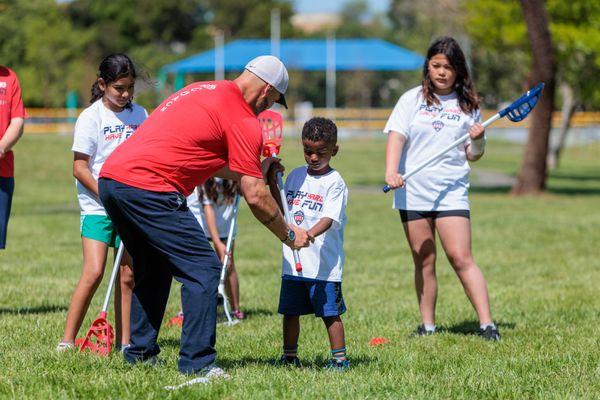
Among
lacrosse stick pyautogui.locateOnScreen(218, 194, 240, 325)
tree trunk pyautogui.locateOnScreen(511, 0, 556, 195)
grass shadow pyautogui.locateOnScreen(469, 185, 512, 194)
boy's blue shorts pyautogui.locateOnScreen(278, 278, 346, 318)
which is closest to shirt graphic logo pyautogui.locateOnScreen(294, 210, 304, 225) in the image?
boy's blue shorts pyautogui.locateOnScreen(278, 278, 346, 318)

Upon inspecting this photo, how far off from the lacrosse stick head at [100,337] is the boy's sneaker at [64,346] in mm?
51

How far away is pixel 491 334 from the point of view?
7906mm

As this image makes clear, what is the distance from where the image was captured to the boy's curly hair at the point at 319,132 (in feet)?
20.8

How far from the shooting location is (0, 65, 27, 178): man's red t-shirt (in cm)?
812

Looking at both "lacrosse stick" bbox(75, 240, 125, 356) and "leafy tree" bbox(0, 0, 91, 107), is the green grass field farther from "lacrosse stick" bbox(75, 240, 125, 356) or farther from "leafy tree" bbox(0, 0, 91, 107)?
"leafy tree" bbox(0, 0, 91, 107)

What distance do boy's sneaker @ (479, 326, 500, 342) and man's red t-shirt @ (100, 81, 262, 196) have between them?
300 centimetres

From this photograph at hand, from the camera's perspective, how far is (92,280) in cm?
699

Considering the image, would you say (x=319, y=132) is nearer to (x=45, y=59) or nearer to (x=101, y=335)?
(x=101, y=335)

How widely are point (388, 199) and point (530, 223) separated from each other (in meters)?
6.67

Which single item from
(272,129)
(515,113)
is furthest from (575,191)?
(272,129)

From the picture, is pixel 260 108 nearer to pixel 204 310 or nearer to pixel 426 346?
pixel 204 310

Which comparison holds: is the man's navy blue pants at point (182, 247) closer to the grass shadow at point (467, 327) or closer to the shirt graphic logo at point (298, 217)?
the shirt graphic logo at point (298, 217)

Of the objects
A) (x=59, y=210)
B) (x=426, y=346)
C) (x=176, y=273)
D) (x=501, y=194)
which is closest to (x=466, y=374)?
(x=426, y=346)

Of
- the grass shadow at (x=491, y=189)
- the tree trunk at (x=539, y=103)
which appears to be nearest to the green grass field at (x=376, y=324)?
the tree trunk at (x=539, y=103)
